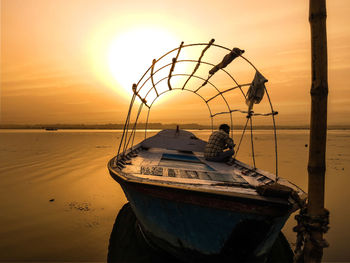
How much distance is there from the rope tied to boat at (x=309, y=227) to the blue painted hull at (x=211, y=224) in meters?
0.19

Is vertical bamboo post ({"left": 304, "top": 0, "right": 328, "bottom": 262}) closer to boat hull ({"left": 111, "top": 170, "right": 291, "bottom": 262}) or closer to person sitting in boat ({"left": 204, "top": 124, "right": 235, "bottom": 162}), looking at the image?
boat hull ({"left": 111, "top": 170, "right": 291, "bottom": 262})

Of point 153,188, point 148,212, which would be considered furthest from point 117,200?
point 153,188

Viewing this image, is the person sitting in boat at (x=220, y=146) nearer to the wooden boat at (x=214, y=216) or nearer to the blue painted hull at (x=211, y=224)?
the wooden boat at (x=214, y=216)

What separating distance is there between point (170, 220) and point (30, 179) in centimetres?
796

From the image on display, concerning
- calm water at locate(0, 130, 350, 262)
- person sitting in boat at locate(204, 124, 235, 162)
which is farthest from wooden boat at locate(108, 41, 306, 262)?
person sitting in boat at locate(204, 124, 235, 162)

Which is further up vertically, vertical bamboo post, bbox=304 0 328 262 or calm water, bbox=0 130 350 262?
vertical bamboo post, bbox=304 0 328 262

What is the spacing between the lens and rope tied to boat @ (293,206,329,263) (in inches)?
108

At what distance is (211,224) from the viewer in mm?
2967

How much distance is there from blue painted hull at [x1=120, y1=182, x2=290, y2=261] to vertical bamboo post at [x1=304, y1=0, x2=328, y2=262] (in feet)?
1.27

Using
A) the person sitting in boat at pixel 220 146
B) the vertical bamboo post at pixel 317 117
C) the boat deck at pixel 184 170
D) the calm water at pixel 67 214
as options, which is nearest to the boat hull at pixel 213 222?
the boat deck at pixel 184 170

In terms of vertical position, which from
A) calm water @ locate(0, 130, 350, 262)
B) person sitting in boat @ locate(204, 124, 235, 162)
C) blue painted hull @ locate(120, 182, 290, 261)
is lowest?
calm water @ locate(0, 130, 350, 262)

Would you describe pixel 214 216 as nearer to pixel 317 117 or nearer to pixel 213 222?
pixel 213 222

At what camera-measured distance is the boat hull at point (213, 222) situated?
9.13 feet

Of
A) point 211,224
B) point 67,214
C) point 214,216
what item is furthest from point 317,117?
point 67,214
